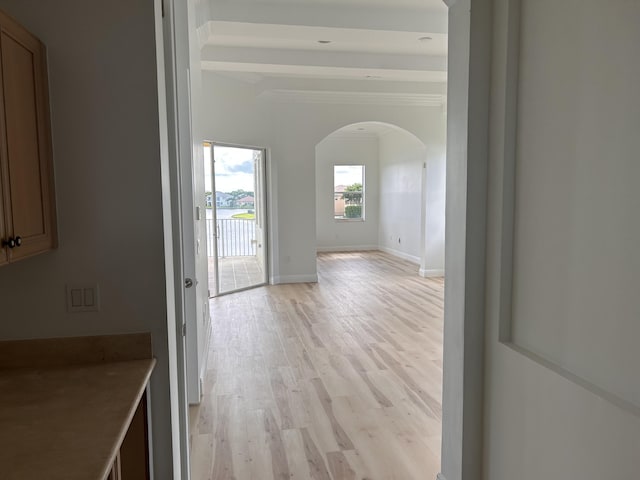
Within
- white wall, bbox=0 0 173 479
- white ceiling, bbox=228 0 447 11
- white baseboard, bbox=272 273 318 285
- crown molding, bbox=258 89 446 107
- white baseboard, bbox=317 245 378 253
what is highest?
white ceiling, bbox=228 0 447 11

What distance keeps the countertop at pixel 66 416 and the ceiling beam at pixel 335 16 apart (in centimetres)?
362

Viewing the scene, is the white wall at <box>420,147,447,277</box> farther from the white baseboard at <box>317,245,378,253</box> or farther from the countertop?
the countertop

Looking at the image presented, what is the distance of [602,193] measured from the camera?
4.37 ft

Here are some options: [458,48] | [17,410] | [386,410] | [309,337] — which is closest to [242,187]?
[309,337]

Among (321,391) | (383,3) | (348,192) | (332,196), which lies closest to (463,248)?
(321,391)

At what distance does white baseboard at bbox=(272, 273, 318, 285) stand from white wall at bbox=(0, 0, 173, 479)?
5.67 m

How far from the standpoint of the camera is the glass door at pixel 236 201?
20.8 ft

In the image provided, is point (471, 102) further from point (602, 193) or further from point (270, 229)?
point (270, 229)

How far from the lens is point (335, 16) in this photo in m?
4.36

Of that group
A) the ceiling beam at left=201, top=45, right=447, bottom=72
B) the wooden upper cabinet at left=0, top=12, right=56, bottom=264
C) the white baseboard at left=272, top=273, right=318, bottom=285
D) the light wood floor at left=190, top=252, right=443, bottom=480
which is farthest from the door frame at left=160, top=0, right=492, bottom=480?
the white baseboard at left=272, top=273, right=318, bottom=285

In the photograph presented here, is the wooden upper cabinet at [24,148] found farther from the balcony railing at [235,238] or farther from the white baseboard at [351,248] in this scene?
the white baseboard at [351,248]

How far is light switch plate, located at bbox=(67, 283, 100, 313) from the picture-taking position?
63.2 inches

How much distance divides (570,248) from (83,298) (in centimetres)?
166

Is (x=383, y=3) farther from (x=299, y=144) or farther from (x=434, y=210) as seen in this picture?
(x=434, y=210)
